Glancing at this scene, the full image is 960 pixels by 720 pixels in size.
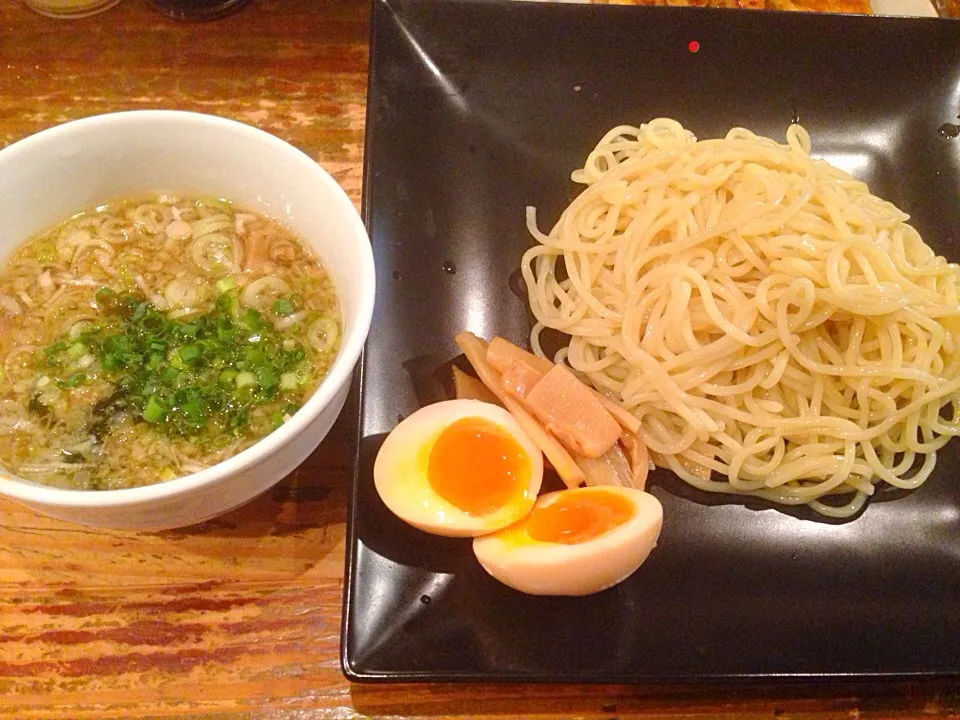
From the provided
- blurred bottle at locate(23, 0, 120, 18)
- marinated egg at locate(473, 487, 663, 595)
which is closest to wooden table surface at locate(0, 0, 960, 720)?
marinated egg at locate(473, 487, 663, 595)

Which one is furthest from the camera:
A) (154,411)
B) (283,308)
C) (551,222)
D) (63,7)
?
(63,7)

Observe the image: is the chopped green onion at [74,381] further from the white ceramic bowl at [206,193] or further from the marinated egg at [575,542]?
the marinated egg at [575,542]

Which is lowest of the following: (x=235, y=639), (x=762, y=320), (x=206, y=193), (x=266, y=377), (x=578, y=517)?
(x=235, y=639)

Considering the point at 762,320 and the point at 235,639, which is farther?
the point at 762,320

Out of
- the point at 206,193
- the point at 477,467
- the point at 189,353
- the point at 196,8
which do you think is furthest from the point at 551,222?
the point at 196,8

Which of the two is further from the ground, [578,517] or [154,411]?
[154,411]

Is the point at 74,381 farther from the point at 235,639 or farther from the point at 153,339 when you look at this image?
the point at 235,639

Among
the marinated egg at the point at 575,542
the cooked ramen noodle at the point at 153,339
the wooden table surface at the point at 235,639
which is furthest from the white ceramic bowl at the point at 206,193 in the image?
the marinated egg at the point at 575,542

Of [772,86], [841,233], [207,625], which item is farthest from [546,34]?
[207,625]
